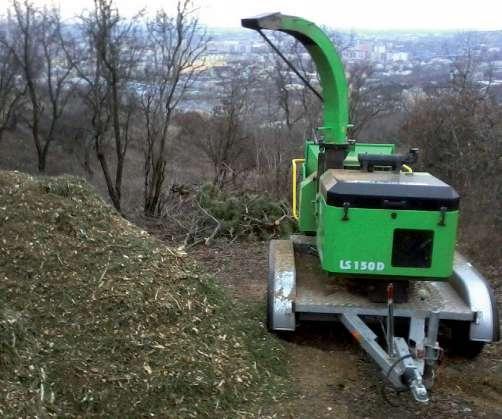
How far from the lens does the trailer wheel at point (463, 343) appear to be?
523 cm

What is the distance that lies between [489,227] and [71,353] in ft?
24.7

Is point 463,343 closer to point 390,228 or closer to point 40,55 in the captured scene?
point 390,228

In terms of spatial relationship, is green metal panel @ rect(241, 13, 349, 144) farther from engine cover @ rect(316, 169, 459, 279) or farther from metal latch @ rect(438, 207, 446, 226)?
metal latch @ rect(438, 207, 446, 226)

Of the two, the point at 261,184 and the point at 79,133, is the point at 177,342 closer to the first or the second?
the point at 261,184

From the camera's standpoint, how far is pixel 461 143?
14.7m

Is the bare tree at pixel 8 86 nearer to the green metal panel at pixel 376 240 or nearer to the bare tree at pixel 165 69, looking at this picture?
the bare tree at pixel 165 69

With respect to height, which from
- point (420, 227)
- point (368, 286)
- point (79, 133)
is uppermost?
point (420, 227)

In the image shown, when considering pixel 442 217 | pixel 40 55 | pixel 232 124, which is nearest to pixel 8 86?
pixel 40 55

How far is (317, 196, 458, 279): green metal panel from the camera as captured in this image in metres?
4.58

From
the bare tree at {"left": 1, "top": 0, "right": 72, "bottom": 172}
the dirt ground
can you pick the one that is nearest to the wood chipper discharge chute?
the dirt ground

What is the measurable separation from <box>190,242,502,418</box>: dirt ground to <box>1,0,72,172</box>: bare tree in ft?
63.4

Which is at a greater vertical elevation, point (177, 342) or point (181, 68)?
point (181, 68)

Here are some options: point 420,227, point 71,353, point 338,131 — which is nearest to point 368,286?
point 420,227

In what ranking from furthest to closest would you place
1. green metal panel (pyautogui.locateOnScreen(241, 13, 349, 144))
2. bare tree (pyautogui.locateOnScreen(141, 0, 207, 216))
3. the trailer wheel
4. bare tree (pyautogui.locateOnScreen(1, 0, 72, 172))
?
bare tree (pyautogui.locateOnScreen(1, 0, 72, 172)), bare tree (pyautogui.locateOnScreen(141, 0, 207, 216)), green metal panel (pyautogui.locateOnScreen(241, 13, 349, 144)), the trailer wheel
